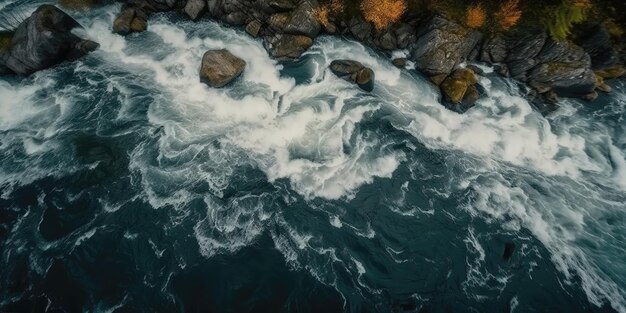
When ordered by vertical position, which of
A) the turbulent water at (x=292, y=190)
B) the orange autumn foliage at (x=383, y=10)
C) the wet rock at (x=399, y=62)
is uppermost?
the orange autumn foliage at (x=383, y=10)

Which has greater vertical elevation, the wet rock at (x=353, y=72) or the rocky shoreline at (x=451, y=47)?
the rocky shoreline at (x=451, y=47)

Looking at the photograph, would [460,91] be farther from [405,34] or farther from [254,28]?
[254,28]

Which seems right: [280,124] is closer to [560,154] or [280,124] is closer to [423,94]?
[423,94]

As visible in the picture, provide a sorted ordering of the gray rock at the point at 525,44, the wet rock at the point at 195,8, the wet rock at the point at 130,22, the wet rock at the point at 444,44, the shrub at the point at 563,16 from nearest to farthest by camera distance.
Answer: the shrub at the point at 563,16 < the gray rock at the point at 525,44 < the wet rock at the point at 444,44 < the wet rock at the point at 130,22 < the wet rock at the point at 195,8

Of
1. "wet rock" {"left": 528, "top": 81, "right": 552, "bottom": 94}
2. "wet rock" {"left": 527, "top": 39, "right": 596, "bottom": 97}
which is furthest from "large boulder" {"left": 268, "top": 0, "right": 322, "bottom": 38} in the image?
"wet rock" {"left": 528, "top": 81, "right": 552, "bottom": 94}

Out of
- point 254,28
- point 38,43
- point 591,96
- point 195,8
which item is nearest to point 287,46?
point 254,28

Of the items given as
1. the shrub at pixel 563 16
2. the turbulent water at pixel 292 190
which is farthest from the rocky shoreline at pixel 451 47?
the turbulent water at pixel 292 190

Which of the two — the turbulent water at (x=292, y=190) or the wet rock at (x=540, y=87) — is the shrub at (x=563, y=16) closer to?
the wet rock at (x=540, y=87)
